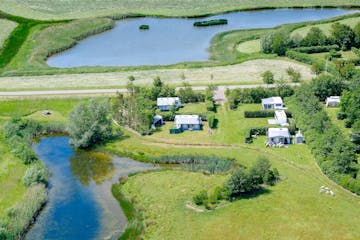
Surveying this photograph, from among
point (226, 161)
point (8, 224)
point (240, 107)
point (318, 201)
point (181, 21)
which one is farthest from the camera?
point (181, 21)

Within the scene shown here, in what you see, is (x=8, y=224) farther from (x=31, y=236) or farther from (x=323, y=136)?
(x=323, y=136)

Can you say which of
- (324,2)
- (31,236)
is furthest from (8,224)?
Result: (324,2)

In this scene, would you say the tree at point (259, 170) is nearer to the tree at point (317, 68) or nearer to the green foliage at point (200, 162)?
the green foliage at point (200, 162)

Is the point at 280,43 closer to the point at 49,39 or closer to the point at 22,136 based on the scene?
the point at 49,39

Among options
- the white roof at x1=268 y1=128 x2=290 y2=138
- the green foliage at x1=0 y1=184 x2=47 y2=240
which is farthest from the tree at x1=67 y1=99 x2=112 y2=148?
the white roof at x1=268 y1=128 x2=290 y2=138

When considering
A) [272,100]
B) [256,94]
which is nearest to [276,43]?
[256,94]

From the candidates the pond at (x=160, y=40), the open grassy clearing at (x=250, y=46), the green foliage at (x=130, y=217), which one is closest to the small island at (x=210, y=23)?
the pond at (x=160, y=40)
